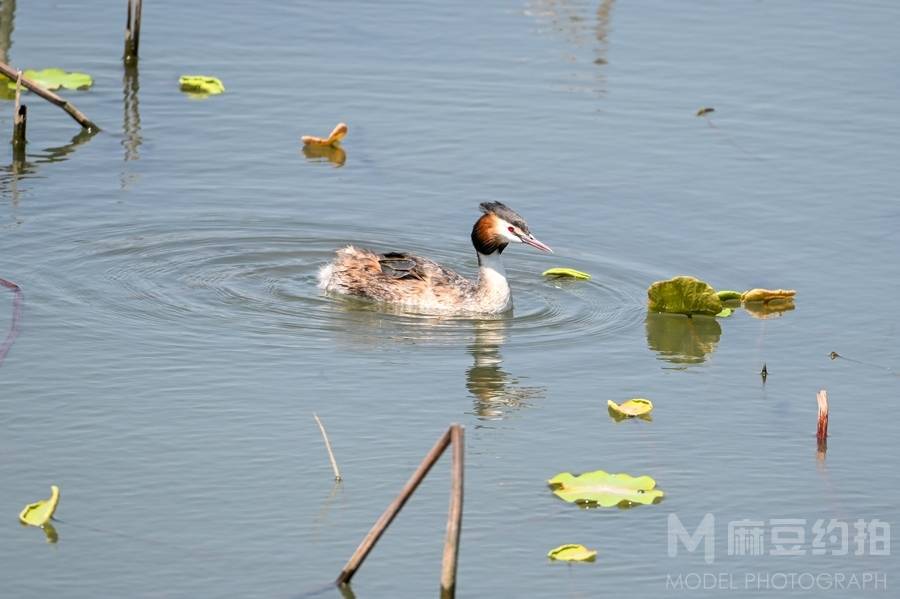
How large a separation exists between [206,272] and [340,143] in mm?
3592

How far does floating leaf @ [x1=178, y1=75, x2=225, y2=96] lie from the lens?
18922 mm

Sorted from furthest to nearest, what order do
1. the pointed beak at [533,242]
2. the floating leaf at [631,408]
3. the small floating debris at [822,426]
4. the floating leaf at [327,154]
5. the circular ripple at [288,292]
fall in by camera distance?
the floating leaf at [327,154] < the pointed beak at [533,242] < the circular ripple at [288,292] < the floating leaf at [631,408] < the small floating debris at [822,426]

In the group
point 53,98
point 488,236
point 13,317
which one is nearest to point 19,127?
point 53,98

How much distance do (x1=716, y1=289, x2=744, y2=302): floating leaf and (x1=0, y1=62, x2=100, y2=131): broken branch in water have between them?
22.7 feet

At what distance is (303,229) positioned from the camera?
15.7 metres

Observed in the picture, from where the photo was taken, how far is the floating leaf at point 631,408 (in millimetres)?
11523

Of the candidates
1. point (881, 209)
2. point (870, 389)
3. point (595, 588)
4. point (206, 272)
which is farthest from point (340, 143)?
point (595, 588)

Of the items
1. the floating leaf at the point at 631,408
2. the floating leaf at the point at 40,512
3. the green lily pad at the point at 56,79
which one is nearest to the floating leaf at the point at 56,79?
the green lily pad at the point at 56,79

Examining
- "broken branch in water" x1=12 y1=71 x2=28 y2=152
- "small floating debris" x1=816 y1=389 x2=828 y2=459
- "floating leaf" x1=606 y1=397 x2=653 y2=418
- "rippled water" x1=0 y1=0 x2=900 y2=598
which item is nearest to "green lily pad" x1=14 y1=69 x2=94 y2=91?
"rippled water" x1=0 y1=0 x2=900 y2=598

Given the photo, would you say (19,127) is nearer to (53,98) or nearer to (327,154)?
(53,98)

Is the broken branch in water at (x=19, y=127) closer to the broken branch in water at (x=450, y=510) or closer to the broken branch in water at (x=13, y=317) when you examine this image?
the broken branch in water at (x=13, y=317)

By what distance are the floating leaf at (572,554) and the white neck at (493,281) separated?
501 centimetres

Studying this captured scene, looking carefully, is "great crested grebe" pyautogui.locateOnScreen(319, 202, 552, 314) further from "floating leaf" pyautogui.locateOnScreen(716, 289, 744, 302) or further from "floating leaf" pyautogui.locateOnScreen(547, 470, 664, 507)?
"floating leaf" pyautogui.locateOnScreen(547, 470, 664, 507)

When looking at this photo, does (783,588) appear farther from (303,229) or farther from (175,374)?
(303,229)
